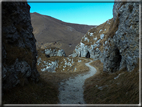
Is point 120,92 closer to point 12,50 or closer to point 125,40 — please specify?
point 125,40

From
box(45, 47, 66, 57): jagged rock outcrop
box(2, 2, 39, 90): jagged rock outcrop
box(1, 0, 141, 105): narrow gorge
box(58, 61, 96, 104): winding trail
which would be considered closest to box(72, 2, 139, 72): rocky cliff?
box(1, 0, 141, 105): narrow gorge

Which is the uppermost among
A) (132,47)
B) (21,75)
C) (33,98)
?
(132,47)

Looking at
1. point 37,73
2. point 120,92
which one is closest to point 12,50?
point 37,73

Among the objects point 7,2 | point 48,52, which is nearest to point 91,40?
point 48,52

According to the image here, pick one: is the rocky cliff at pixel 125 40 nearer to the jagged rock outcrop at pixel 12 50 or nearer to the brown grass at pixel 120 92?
the brown grass at pixel 120 92

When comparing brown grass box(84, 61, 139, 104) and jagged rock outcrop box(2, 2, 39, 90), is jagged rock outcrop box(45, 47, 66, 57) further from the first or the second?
brown grass box(84, 61, 139, 104)

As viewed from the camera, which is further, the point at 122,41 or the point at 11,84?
the point at 122,41

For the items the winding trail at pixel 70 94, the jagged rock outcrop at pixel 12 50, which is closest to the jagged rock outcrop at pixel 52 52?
the winding trail at pixel 70 94

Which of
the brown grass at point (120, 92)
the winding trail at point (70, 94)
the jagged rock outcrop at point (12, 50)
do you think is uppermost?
the jagged rock outcrop at point (12, 50)

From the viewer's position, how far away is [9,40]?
30.7 ft

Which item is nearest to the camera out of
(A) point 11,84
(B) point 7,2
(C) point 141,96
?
(C) point 141,96

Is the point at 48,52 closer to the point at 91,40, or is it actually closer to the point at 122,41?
the point at 91,40

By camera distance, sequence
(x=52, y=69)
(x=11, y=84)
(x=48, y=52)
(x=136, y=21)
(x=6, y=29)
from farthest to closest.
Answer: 1. (x=48, y=52)
2. (x=52, y=69)
3. (x=136, y=21)
4. (x=6, y=29)
5. (x=11, y=84)

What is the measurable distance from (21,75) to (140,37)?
14.0 m
